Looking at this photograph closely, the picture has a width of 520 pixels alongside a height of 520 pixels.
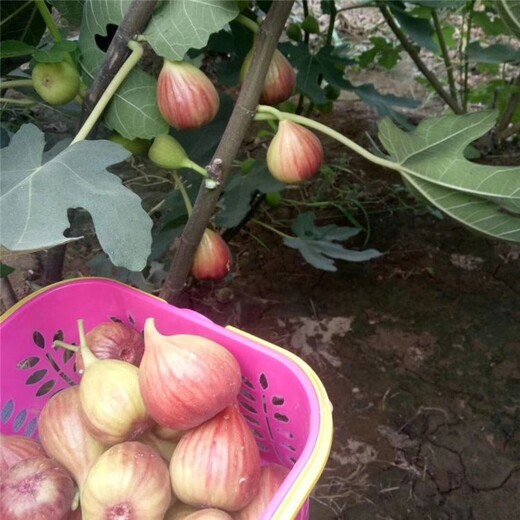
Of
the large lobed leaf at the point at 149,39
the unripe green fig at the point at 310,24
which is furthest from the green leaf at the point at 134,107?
the unripe green fig at the point at 310,24

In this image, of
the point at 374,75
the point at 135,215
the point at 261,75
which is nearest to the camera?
the point at 135,215

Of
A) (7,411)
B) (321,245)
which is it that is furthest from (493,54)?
(7,411)

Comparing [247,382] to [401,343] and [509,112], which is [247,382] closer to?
[401,343]

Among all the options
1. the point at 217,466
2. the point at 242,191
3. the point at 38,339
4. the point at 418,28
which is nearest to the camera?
the point at 217,466

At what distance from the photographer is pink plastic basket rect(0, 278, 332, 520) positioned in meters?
0.61

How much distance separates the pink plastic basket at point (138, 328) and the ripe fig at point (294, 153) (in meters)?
0.22

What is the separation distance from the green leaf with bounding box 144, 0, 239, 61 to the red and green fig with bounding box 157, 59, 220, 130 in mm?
22

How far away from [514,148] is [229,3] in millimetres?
1217

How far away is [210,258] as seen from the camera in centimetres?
84

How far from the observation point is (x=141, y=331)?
2.53 ft

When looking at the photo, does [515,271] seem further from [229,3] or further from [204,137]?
[229,3]

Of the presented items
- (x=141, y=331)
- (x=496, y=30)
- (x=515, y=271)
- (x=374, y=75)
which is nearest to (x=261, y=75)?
(x=141, y=331)

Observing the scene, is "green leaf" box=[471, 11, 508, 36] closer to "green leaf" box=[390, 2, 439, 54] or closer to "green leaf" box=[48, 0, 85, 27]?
"green leaf" box=[390, 2, 439, 54]

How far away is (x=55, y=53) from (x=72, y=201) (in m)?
0.21
